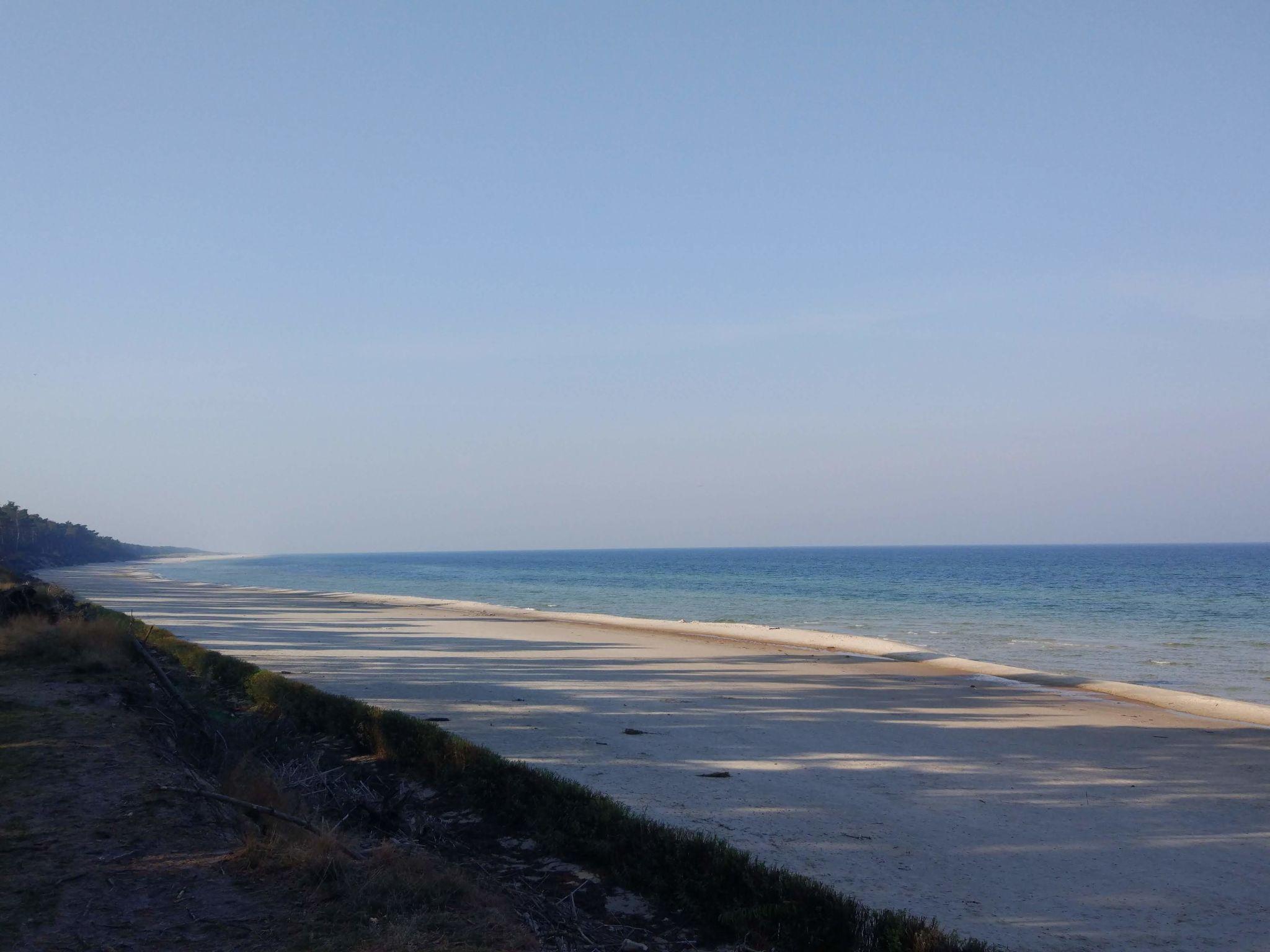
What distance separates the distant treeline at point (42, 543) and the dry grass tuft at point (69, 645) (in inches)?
2098

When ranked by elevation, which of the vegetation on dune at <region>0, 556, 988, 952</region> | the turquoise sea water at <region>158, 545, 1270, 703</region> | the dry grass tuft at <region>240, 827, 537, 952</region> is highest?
the dry grass tuft at <region>240, 827, 537, 952</region>

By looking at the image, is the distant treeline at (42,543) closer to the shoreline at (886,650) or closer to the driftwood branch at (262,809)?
the shoreline at (886,650)

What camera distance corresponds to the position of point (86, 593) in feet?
159

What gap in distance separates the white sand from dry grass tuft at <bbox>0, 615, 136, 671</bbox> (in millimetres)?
3903

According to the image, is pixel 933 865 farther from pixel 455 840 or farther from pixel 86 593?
pixel 86 593

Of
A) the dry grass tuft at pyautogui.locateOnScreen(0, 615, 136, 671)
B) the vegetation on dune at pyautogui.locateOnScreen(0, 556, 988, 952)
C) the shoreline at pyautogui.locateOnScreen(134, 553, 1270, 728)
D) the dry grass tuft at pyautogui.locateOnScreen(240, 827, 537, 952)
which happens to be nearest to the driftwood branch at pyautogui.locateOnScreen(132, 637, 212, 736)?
the dry grass tuft at pyautogui.locateOnScreen(0, 615, 136, 671)

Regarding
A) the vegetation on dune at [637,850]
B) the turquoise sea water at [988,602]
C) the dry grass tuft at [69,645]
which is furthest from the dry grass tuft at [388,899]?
the turquoise sea water at [988,602]

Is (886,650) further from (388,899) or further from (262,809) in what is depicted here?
(388,899)

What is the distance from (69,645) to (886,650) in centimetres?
1998

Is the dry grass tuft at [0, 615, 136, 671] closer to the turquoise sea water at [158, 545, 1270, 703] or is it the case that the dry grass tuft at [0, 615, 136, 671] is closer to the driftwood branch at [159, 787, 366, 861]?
the driftwood branch at [159, 787, 366, 861]

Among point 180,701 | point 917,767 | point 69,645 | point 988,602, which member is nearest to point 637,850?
point 917,767

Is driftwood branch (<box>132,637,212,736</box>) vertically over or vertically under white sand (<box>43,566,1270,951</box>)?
over

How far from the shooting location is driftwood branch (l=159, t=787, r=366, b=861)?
20.2 feet

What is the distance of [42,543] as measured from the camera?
330ft
